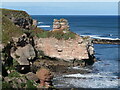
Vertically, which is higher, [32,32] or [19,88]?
[32,32]

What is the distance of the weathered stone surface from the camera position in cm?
4291

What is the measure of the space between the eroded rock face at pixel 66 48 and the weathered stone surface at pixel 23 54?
17185 millimetres

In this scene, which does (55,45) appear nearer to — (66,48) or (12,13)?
(66,48)

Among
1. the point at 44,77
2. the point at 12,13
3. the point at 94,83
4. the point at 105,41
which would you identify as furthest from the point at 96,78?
the point at 105,41

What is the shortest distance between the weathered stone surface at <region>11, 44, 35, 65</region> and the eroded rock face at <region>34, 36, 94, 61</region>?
17.2 metres

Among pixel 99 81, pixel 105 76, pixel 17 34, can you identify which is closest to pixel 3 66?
pixel 17 34

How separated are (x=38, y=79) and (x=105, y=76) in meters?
24.6

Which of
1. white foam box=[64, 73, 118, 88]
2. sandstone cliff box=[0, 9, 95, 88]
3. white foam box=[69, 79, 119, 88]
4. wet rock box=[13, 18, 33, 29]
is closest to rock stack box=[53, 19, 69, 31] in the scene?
sandstone cliff box=[0, 9, 95, 88]

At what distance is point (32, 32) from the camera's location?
2638 inches

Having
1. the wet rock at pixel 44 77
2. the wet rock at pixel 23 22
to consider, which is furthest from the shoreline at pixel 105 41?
the wet rock at pixel 44 77

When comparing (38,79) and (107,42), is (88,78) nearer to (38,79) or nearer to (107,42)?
(38,79)

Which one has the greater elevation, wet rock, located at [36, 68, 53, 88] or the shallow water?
wet rock, located at [36, 68, 53, 88]

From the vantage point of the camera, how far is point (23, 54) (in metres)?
44.9

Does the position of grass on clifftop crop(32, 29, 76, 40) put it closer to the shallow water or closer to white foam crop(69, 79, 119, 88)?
the shallow water
